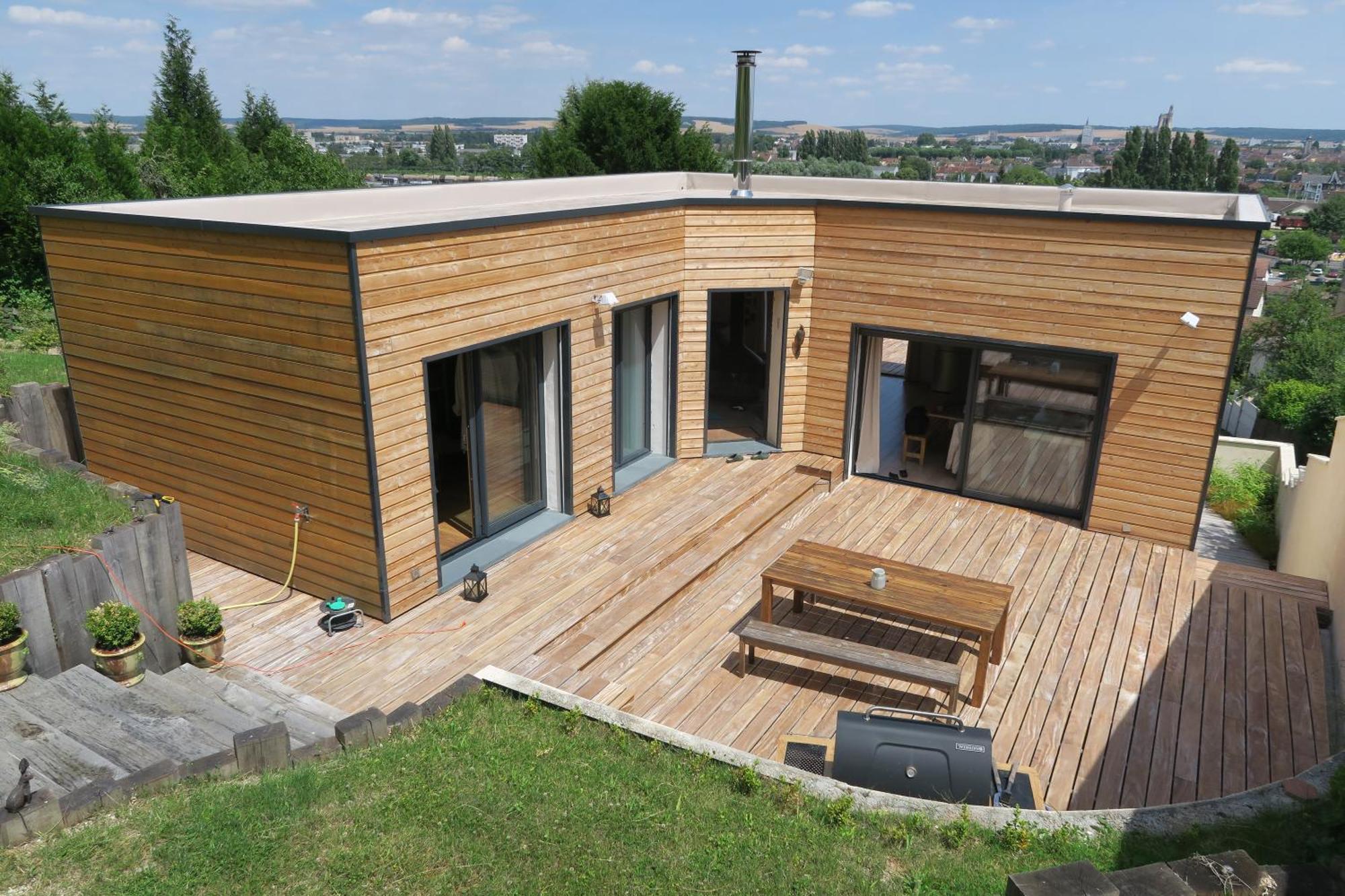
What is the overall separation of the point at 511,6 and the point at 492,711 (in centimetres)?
7638

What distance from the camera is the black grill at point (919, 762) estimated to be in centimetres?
460

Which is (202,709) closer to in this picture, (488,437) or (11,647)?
(11,647)

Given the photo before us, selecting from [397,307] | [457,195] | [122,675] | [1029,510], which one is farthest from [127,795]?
[1029,510]

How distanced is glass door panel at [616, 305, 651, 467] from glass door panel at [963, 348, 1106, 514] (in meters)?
3.48

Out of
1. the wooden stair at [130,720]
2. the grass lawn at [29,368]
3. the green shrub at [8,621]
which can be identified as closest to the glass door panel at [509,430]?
the wooden stair at [130,720]

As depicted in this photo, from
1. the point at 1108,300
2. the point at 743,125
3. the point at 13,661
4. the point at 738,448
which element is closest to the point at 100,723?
the point at 13,661

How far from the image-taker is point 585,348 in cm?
808

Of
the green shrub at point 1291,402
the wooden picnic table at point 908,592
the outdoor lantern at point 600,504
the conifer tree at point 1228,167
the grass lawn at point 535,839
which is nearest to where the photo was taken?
the grass lawn at point 535,839

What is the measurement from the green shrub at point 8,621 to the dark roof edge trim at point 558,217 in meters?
2.75

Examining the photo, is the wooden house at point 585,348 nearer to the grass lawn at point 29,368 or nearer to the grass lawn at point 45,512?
the grass lawn at point 45,512

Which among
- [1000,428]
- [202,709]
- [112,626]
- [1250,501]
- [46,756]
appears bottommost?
[1250,501]

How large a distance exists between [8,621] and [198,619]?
107 centimetres

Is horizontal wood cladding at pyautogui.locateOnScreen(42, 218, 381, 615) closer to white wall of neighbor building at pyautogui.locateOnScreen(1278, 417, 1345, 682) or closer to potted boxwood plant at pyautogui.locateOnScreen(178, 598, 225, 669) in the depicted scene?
→ potted boxwood plant at pyautogui.locateOnScreen(178, 598, 225, 669)

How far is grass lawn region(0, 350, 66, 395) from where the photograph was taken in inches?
404
